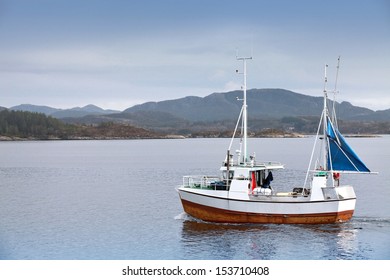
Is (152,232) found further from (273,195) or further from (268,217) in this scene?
(273,195)

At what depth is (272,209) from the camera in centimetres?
3111

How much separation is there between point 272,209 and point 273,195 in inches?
45.0

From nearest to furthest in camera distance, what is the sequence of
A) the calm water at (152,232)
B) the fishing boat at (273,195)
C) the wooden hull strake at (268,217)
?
the calm water at (152,232)
the fishing boat at (273,195)
the wooden hull strake at (268,217)

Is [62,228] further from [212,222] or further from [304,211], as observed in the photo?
[304,211]

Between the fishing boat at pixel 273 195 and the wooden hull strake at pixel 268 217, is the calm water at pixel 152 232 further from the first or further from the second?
the fishing boat at pixel 273 195

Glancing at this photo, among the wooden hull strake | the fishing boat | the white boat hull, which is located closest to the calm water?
the wooden hull strake

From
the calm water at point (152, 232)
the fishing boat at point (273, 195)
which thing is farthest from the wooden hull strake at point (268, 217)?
the calm water at point (152, 232)

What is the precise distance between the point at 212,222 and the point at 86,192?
21889 millimetres

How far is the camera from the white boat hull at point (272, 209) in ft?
102

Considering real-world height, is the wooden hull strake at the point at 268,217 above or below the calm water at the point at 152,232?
above

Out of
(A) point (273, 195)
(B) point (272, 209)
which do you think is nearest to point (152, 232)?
(B) point (272, 209)

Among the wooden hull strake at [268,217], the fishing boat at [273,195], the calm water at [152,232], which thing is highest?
the fishing boat at [273,195]

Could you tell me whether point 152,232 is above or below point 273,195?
below

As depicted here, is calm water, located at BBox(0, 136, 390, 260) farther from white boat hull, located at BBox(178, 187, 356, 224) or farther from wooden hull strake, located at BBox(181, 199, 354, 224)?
white boat hull, located at BBox(178, 187, 356, 224)
